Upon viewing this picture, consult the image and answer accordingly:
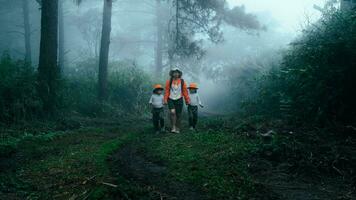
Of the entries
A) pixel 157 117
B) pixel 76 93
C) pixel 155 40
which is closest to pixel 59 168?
pixel 157 117

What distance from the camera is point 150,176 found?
18.2ft

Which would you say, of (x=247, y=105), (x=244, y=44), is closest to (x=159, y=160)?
(x=247, y=105)

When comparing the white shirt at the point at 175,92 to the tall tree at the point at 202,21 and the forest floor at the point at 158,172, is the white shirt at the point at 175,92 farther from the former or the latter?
the tall tree at the point at 202,21

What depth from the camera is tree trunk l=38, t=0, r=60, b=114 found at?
41.7ft

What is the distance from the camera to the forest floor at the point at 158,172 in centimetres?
466

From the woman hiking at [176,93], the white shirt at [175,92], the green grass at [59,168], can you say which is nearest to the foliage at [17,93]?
the green grass at [59,168]

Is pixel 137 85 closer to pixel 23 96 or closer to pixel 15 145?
pixel 23 96

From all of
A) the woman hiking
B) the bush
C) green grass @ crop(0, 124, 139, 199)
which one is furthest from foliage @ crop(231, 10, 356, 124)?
the bush

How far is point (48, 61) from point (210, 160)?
28.7 feet

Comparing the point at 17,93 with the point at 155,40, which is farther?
the point at 155,40

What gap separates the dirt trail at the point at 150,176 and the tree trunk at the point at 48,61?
6.17m

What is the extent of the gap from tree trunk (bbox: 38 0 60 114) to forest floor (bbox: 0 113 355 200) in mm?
4000

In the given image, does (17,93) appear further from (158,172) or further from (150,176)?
(150,176)

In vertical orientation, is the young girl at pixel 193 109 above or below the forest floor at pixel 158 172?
above
